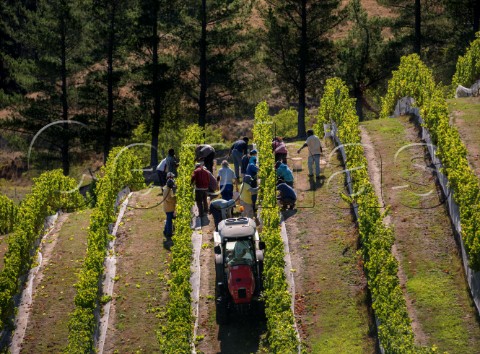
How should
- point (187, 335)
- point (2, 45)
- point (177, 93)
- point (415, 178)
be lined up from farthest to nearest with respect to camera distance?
1. point (2, 45)
2. point (177, 93)
3. point (415, 178)
4. point (187, 335)

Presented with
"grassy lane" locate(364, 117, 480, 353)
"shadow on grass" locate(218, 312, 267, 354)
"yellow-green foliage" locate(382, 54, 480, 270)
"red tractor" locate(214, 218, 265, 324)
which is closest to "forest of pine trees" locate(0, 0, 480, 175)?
"yellow-green foliage" locate(382, 54, 480, 270)

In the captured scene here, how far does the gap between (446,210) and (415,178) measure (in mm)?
2799

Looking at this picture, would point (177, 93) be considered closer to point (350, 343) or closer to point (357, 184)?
point (357, 184)

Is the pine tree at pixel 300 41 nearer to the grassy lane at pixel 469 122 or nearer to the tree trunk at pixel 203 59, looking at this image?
the tree trunk at pixel 203 59

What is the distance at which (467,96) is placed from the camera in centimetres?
3906

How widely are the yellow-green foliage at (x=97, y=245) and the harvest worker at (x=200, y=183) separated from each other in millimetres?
3224

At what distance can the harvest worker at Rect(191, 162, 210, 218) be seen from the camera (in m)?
29.3

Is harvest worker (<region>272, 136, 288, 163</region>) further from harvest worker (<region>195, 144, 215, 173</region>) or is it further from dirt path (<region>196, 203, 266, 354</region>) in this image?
dirt path (<region>196, 203, 266, 354</region>)

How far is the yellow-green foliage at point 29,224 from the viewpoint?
25.0 meters

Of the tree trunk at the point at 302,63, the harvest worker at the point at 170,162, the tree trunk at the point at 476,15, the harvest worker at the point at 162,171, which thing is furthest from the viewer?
the tree trunk at the point at 476,15

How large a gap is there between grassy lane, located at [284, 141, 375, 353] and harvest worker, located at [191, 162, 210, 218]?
3186 millimetres

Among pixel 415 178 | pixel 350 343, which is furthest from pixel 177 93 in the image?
pixel 350 343

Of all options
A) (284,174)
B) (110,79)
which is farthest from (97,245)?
(110,79)

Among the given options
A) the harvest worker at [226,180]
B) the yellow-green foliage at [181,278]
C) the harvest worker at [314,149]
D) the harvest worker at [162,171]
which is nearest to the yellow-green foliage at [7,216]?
the harvest worker at [162,171]
